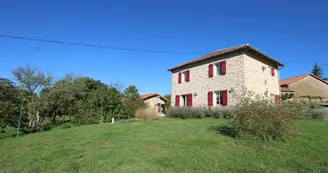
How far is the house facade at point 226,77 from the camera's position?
42.2 feet

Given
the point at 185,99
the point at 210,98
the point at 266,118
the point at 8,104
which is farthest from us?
the point at 185,99

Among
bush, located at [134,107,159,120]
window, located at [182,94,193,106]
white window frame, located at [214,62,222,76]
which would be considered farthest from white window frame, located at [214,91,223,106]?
bush, located at [134,107,159,120]

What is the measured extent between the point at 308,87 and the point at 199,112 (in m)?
20.0

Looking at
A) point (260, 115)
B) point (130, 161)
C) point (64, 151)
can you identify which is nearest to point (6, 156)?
point (64, 151)

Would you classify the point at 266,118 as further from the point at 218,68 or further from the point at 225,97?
the point at 218,68

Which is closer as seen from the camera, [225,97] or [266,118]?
[266,118]

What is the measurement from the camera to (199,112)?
14.0m

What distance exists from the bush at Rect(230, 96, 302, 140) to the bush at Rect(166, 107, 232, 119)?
6784 mm

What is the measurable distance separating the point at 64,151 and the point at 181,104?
43.6 feet

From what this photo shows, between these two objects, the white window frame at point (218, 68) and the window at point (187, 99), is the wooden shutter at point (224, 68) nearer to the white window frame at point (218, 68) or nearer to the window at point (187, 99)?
the white window frame at point (218, 68)

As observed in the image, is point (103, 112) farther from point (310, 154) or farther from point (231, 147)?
point (310, 154)

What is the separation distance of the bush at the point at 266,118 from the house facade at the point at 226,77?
6.20 meters

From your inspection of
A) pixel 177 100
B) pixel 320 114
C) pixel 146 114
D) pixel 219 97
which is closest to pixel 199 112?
pixel 219 97

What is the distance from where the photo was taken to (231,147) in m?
4.73
